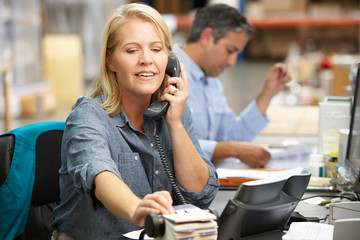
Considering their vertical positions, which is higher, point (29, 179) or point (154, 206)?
point (154, 206)

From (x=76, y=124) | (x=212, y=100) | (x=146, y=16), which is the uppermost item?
(x=146, y=16)

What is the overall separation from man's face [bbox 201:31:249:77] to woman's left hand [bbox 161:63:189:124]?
1.19m

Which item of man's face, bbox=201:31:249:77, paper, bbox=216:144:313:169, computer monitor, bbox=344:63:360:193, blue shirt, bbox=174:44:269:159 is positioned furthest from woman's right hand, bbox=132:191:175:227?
man's face, bbox=201:31:249:77

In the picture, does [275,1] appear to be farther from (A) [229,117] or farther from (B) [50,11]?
(A) [229,117]

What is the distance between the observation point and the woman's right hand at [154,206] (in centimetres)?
131

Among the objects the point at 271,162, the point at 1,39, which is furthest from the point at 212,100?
the point at 1,39

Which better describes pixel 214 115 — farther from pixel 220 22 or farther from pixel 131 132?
pixel 131 132

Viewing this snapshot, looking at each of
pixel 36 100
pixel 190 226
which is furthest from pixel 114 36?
pixel 36 100

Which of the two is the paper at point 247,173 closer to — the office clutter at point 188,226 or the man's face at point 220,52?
the man's face at point 220,52

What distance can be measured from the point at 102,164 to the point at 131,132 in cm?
33

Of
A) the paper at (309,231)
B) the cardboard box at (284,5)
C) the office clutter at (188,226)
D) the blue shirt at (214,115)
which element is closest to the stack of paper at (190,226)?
the office clutter at (188,226)

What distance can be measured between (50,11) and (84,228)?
827 centimetres

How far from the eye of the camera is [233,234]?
155 centimetres

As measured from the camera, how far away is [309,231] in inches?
63.6
